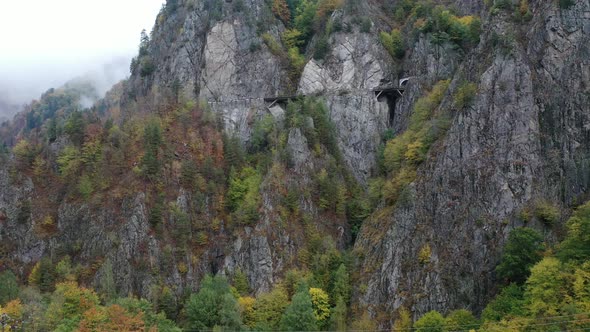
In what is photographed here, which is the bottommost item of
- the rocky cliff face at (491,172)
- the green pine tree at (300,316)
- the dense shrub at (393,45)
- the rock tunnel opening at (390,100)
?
the green pine tree at (300,316)

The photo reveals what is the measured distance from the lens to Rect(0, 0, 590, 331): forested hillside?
61.4m

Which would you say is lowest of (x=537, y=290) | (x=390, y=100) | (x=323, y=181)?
(x=537, y=290)

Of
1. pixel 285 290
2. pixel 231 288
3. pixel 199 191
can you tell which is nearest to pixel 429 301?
pixel 285 290

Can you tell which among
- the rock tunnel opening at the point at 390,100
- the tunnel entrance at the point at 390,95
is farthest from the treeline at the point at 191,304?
the tunnel entrance at the point at 390,95

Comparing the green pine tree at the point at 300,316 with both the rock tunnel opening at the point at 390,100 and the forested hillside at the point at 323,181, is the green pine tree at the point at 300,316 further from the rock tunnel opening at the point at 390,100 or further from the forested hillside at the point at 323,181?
the rock tunnel opening at the point at 390,100

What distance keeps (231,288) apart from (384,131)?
31979 millimetres

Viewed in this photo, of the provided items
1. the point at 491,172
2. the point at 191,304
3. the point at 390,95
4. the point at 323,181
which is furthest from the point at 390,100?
the point at 191,304

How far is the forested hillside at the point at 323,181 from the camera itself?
201ft

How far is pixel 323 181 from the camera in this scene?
78.8 metres

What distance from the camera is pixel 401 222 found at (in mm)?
68375

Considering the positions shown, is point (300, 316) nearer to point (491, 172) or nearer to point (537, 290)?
point (537, 290)

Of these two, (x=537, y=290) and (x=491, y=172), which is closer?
(x=537, y=290)

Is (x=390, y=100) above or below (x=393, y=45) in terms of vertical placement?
below

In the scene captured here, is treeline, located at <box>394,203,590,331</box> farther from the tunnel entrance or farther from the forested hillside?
the tunnel entrance
